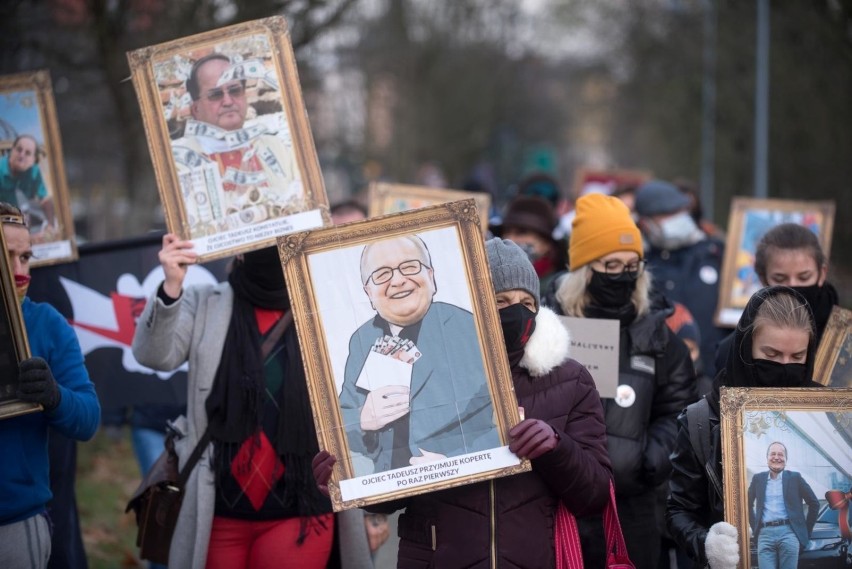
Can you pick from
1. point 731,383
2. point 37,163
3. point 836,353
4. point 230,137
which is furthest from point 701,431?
point 37,163

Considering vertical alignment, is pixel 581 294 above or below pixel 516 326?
below

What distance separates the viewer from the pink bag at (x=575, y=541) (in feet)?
12.0

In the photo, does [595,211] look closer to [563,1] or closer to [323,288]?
[323,288]

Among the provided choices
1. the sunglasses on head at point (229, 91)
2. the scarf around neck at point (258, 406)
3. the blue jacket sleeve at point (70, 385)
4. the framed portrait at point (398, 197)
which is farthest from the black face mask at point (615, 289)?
the framed portrait at point (398, 197)

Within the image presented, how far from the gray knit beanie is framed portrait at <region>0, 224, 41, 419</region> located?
5.32 ft

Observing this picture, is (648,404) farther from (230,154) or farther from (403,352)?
(230,154)

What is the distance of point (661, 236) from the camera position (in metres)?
8.51

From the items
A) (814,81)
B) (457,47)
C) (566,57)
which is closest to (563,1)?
(566,57)

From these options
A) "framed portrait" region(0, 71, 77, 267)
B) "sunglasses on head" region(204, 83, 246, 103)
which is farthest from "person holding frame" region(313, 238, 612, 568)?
"framed portrait" region(0, 71, 77, 267)

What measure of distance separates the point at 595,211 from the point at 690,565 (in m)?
1.58

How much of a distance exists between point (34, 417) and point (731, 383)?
2.47 metres

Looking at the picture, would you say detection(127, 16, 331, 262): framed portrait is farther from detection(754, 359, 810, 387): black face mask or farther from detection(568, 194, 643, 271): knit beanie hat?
detection(754, 359, 810, 387): black face mask

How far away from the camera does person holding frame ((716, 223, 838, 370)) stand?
16.1 feet

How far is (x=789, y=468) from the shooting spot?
3.40m
